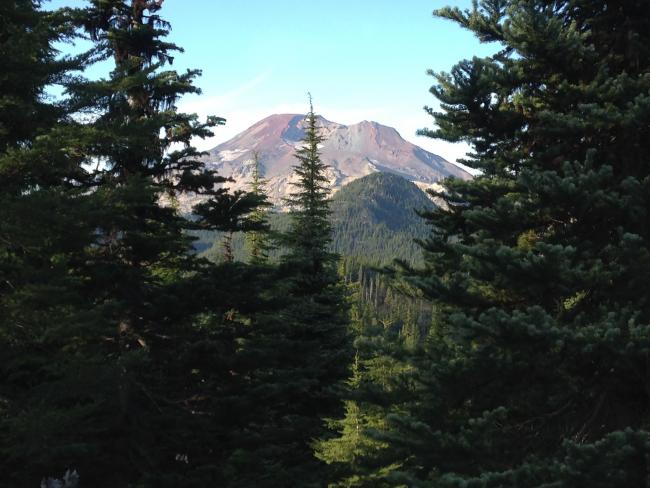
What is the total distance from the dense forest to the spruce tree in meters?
0.03

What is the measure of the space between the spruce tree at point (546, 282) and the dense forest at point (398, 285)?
1.3 inches

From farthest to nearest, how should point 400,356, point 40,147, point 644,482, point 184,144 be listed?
point 184,144, point 40,147, point 400,356, point 644,482

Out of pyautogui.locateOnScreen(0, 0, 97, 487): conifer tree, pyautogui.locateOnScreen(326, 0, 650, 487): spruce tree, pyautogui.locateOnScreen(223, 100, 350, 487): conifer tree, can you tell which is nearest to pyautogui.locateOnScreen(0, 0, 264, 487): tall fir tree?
pyautogui.locateOnScreen(0, 0, 97, 487): conifer tree

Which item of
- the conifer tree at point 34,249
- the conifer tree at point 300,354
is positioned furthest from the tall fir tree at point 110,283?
the conifer tree at point 300,354

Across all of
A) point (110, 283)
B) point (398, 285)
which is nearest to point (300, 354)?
point (110, 283)

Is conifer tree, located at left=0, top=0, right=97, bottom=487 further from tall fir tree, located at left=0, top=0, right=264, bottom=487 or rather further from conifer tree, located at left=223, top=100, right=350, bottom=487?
conifer tree, located at left=223, top=100, right=350, bottom=487

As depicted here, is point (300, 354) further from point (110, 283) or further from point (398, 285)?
point (398, 285)

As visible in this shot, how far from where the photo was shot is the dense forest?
5461 millimetres

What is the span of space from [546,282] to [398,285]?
333cm

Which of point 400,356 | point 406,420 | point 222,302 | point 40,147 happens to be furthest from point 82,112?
point 406,420

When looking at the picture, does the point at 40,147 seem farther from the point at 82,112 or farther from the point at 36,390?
the point at 36,390

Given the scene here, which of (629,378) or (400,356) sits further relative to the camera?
(400,356)

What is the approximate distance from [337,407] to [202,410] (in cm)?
930

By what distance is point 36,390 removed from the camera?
29.0 ft
